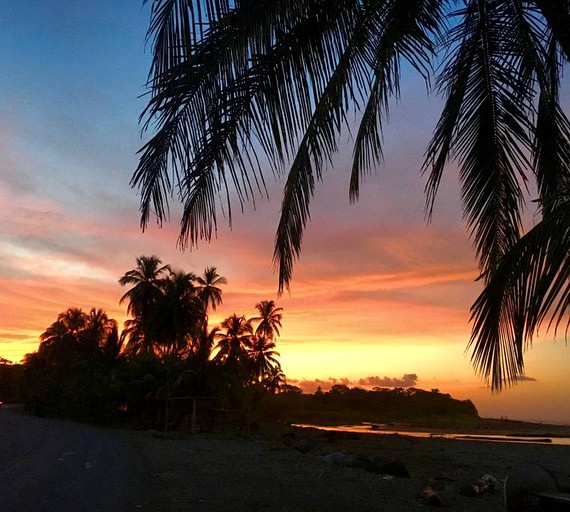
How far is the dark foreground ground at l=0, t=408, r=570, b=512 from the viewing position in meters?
7.83

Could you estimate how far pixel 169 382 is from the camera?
25344 mm

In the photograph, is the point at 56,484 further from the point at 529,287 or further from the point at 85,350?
the point at 85,350

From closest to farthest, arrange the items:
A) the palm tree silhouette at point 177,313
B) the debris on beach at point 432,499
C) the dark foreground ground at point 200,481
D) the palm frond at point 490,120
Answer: the palm frond at point 490,120 → the dark foreground ground at point 200,481 → the debris on beach at point 432,499 → the palm tree silhouette at point 177,313

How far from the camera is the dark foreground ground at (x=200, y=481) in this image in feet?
25.7

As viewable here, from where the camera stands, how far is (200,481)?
32.5 ft

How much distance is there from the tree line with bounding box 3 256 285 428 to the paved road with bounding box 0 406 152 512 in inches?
393

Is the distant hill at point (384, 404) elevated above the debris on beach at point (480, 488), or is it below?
above

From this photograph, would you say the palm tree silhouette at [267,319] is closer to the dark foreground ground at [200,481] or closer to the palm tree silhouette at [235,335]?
the palm tree silhouette at [235,335]

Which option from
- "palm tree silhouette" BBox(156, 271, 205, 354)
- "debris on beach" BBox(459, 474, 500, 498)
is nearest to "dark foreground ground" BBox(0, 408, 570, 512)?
"debris on beach" BBox(459, 474, 500, 498)

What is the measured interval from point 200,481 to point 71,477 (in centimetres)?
215

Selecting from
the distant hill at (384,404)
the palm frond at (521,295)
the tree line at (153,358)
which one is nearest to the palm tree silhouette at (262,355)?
the tree line at (153,358)

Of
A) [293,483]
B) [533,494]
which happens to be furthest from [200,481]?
[533,494]

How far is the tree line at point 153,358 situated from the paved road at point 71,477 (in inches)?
393

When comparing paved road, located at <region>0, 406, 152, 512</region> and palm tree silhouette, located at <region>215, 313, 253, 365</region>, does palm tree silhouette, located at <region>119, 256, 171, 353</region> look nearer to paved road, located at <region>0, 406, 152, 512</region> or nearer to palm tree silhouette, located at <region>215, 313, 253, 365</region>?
palm tree silhouette, located at <region>215, 313, 253, 365</region>
